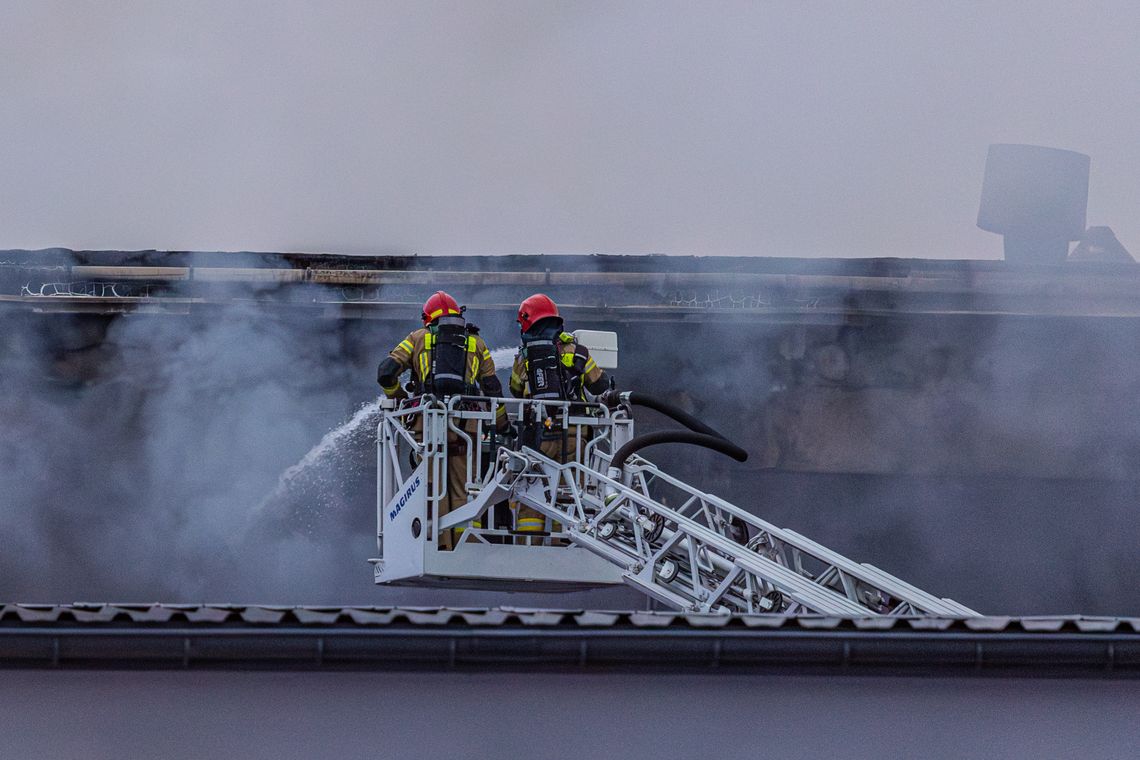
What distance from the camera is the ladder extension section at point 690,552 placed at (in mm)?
7293

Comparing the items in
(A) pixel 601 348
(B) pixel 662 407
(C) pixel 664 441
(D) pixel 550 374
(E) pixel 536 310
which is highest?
(E) pixel 536 310

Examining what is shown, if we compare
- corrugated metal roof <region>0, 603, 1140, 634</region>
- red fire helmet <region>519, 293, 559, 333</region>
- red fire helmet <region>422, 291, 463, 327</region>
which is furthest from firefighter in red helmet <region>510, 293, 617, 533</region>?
corrugated metal roof <region>0, 603, 1140, 634</region>

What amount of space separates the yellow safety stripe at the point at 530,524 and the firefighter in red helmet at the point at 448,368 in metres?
0.41

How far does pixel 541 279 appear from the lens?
1464 cm

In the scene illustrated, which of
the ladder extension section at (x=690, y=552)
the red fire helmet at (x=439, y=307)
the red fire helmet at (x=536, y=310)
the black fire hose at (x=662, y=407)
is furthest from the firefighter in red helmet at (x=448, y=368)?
the black fire hose at (x=662, y=407)

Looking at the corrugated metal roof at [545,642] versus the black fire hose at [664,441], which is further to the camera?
the black fire hose at [664,441]

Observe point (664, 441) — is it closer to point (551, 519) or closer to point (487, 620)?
point (551, 519)

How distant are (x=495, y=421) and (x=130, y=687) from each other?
453 centimetres

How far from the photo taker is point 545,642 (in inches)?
179

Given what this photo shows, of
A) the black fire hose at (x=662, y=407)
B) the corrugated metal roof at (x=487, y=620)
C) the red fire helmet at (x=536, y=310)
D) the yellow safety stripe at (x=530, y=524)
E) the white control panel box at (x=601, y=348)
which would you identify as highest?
the red fire helmet at (x=536, y=310)

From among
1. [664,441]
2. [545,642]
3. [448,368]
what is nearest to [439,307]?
[448,368]

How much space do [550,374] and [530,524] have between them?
102 centimetres

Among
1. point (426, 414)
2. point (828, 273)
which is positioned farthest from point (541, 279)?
point (426, 414)

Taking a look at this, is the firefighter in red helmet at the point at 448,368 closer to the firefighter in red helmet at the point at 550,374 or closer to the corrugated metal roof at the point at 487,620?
the firefighter in red helmet at the point at 550,374
